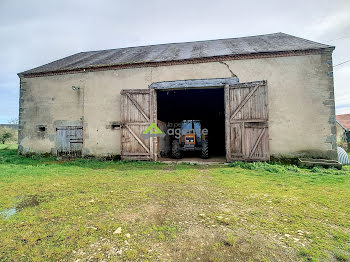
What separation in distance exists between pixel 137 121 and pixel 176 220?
5.68 m

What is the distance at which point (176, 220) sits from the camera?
2463mm

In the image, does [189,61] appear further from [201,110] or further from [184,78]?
[201,110]

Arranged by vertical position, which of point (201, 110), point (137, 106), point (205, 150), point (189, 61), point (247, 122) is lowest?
point (205, 150)

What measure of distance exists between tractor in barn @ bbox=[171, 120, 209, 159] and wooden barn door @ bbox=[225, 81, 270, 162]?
1.74 meters

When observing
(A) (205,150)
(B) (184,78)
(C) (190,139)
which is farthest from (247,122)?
(B) (184,78)

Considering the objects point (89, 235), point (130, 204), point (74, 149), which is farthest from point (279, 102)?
point (74, 149)

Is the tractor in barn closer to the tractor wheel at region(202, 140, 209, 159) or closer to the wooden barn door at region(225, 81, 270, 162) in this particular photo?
the tractor wheel at region(202, 140, 209, 159)

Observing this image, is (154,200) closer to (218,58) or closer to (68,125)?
(218,58)

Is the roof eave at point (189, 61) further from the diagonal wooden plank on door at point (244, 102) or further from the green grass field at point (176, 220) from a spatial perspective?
the green grass field at point (176, 220)

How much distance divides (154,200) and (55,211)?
1.59 metres

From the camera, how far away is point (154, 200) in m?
3.23

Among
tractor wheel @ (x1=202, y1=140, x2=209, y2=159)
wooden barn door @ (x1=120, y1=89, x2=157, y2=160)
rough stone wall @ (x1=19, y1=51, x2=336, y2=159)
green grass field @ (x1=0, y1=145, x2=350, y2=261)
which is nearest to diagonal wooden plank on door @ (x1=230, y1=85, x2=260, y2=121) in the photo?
rough stone wall @ (x1=19, y1=51, x2=336, y2=159)

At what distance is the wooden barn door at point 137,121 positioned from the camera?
A: 751cm

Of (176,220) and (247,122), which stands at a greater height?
(247,122)
